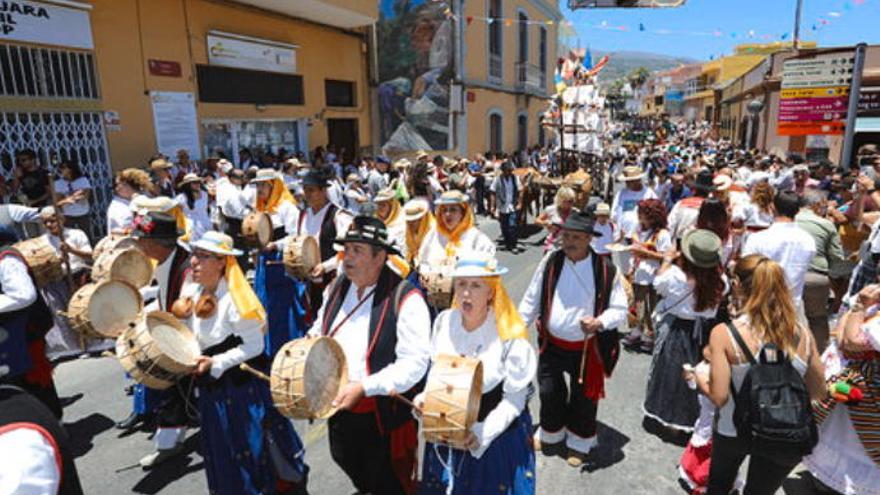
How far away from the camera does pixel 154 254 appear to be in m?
3.69

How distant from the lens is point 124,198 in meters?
6.41

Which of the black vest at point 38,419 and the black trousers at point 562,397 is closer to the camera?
the black vest at point 38,419

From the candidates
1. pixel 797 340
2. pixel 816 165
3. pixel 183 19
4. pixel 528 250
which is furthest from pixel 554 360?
pixel 183 19

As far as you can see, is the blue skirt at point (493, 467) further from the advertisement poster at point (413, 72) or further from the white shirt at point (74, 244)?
the advertisement poster at point (413, 72)

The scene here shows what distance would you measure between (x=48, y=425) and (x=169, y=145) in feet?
37.0

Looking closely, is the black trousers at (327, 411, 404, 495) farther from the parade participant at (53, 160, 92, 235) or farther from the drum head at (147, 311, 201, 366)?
the parade participant at (53, 160, 92, 235)

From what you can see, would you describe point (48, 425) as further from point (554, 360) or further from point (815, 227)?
point (815, 227)

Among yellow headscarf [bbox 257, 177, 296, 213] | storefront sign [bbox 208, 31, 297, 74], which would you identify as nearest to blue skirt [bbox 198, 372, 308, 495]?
yellow headscarf [bbox 257, 177, 296, 213]

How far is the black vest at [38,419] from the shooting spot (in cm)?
157

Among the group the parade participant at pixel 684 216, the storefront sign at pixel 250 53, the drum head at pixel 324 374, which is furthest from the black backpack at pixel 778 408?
the storefront sign at pixel 250 53

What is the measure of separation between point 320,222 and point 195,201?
12.6 feet

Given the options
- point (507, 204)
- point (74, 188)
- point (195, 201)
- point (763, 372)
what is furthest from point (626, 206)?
point (74, 188)

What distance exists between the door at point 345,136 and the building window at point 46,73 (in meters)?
8.97

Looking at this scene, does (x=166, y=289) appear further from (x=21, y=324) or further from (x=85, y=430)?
(x=85, y=430)
